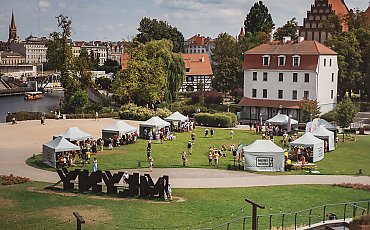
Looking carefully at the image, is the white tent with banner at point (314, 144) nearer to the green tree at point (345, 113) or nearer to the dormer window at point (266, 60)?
the green tree at point (345, 113)

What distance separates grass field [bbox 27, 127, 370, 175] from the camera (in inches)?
1026

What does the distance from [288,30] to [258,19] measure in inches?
323

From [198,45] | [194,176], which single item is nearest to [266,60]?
[194,176]

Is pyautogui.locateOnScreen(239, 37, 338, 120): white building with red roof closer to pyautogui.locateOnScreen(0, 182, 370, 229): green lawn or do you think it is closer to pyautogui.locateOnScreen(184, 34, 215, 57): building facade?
pyautogui.locateOnScreen(0, 182, 370, 229): green lawn

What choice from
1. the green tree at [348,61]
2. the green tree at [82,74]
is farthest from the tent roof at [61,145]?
the green tree at [348,61]

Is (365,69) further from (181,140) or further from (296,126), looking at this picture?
(181,140)

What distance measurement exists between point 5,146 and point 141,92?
63.4 ft

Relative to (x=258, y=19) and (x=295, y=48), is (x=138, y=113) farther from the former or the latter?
(x=258, y=19)

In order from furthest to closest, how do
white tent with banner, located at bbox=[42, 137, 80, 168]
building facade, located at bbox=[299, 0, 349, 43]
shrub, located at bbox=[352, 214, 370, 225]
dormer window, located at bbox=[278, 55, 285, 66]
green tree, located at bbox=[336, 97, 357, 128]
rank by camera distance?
building facade, located at bbox=[299, 0, 349, 43]
dormer window, located at bbox=[278, 55, 285, 66]
green tree, located at bbox=[336, 97, 357, 128]
white tent with banner, located at bbox=[42, 137, 80, 168]
shrub, located at bbox=[352, 214, 370, 225]

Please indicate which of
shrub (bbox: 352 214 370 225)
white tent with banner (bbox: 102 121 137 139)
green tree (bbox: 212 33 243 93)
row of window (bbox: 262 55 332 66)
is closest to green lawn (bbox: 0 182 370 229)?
shrub (bbox: 352 214 370 225)

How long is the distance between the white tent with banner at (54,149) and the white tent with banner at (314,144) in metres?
Answer: 12.1

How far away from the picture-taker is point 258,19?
71875 mm

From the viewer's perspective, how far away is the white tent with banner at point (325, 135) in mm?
31219

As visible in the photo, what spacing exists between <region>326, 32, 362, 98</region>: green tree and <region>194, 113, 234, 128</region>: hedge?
15929 millimetres
